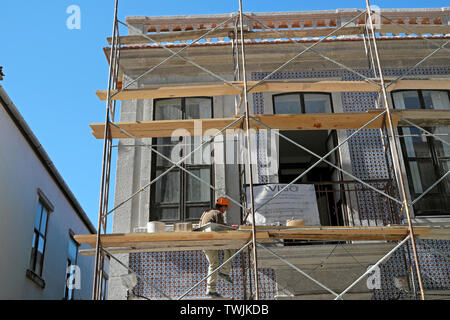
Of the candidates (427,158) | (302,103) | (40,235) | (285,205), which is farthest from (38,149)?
(427,158)

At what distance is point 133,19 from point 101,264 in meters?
5.82

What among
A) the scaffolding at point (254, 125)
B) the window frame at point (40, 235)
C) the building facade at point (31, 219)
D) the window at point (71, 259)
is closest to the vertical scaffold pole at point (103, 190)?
the scaffolding at point (254, 125)

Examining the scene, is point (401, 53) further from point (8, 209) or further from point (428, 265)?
point (8, 209)

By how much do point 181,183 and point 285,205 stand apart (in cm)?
217

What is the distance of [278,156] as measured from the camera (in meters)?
11.4

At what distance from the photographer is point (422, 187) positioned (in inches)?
419

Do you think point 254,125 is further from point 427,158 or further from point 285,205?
point 427,158

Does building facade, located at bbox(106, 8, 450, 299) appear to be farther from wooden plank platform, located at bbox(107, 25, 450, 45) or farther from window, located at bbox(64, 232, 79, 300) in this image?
window, located at bbox(64, 232, 79, 300)

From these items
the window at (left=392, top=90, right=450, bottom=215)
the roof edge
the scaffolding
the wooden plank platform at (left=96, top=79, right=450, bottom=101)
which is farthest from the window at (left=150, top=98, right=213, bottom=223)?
the window at (left=392, top=90, right=450, bottom=215)

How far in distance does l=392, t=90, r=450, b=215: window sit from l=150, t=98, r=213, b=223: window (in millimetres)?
4018

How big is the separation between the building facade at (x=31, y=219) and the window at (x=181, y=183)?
3.38m
